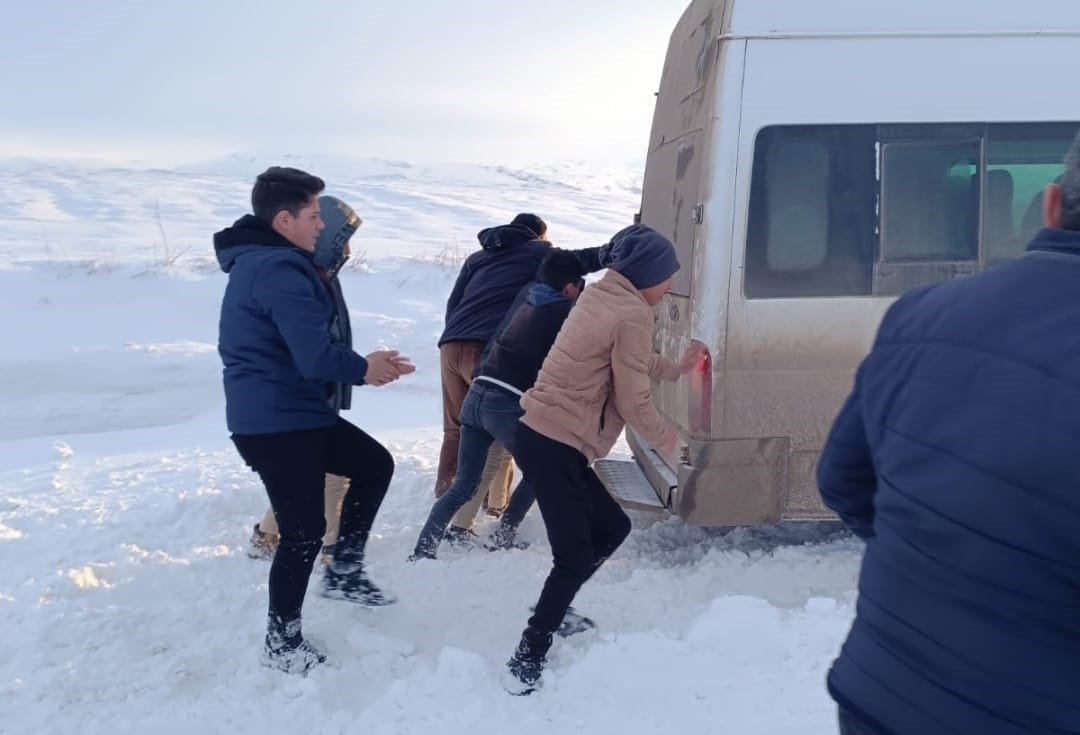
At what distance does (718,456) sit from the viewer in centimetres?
422

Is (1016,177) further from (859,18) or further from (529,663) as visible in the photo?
(529,663)

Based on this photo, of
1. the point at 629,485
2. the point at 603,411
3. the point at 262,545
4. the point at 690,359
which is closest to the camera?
the point at 603,411

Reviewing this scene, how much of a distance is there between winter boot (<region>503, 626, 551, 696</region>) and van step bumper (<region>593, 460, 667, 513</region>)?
119cm

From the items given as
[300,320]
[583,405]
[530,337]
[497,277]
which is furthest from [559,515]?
[497,277]

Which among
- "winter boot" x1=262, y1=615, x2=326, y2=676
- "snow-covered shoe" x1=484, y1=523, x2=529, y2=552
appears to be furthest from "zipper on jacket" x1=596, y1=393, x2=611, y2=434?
"snow-covered shoe" x1=484, y1=523, x2=529, y2=552

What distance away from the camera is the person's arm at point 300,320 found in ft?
10.9

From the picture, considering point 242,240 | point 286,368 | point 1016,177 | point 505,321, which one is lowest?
point 286,368

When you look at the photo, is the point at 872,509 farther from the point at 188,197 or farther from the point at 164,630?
the point at 188,197

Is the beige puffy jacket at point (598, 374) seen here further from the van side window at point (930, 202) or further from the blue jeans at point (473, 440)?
the van side window at point (930, 202)

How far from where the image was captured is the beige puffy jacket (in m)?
3.36

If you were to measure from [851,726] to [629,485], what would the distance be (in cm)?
319

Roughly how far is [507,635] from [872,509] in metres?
2.39

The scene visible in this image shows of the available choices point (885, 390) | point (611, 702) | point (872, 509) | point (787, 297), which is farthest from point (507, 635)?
point (885, 390)

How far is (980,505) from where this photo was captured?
4.41 feet
